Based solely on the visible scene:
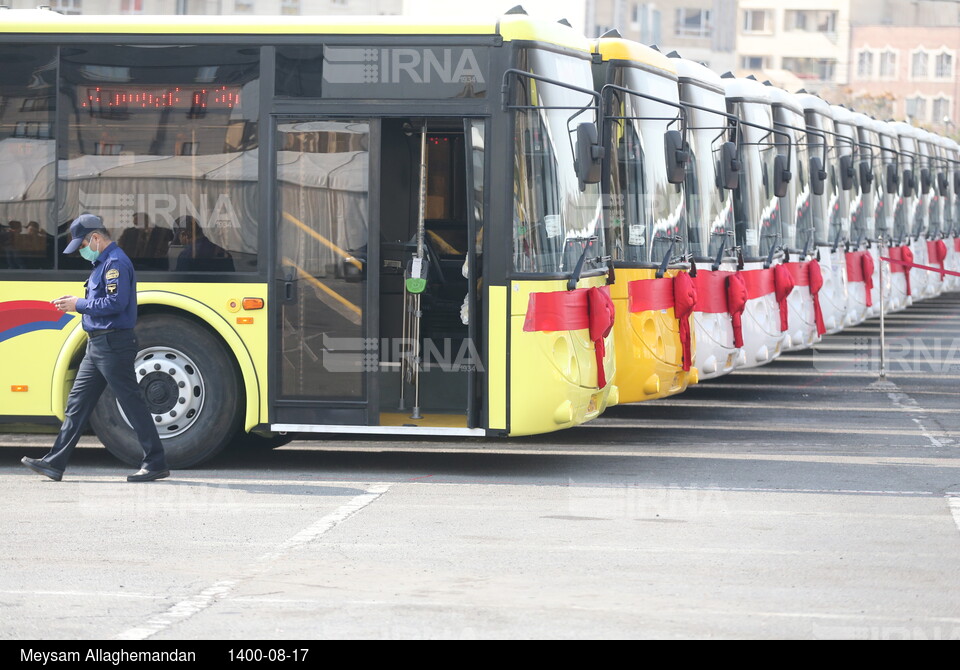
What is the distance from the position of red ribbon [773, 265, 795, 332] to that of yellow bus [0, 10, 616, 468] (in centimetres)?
634

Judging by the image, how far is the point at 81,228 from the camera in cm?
1072

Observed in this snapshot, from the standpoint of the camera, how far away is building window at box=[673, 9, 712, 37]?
103188mm

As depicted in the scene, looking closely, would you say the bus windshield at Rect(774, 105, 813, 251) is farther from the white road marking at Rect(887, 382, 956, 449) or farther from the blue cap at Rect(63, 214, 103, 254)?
the blue cap at Rect(63, 214, 103, 254)

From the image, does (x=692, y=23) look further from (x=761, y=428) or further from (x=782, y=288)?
(x=761, y=428)

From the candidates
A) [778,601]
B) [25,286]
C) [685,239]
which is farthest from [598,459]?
[778,601]

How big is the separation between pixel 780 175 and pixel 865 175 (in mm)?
6988

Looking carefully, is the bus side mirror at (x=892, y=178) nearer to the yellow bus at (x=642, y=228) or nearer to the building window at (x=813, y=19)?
the yellow bus at (x=642, y=228)

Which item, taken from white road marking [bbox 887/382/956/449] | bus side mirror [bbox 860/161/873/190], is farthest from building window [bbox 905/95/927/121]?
white road marking [bbox 887/382/956/449]

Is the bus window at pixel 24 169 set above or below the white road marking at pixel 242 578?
above

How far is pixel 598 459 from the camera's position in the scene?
1247 cm

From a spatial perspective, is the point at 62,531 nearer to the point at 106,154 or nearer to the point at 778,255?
the point at 106,154

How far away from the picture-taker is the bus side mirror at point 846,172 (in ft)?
74.1

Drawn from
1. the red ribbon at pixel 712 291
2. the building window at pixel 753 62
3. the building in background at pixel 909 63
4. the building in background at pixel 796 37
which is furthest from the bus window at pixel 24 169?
the building in background at pixel 909 63

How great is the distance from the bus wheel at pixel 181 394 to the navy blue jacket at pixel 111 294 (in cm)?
68
